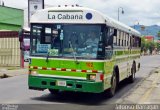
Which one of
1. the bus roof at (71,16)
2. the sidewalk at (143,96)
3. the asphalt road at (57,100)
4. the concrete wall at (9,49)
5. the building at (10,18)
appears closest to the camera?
the asphalt road at (57,100)

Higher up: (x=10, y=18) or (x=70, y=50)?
(x=10, y=18)

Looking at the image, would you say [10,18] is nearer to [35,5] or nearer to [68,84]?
[35,5]

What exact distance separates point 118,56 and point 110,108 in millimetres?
3641

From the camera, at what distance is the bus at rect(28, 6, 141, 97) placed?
1266cm

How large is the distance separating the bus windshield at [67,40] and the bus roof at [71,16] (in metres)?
0.15

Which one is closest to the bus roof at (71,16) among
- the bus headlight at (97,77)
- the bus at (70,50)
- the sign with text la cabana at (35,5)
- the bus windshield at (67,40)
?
the bus at (70,50)

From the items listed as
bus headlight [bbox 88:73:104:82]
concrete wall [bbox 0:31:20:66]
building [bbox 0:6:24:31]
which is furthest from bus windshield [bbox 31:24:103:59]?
building [bbox 0:6:24:31]

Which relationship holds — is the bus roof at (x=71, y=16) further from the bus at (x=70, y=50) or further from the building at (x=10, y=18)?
the building at (x=10, y=18)

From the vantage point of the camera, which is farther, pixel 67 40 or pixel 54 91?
pixel 54 91

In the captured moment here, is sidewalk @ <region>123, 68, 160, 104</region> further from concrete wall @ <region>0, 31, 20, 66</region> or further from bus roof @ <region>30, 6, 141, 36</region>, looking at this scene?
concrete wall @ <region>0, 31, 20, 66</region>

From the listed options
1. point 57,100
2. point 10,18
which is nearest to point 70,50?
point 57,100

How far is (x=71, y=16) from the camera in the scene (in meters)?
13.0

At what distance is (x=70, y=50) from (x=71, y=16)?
1054mm

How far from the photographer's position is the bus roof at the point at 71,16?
12695mm
